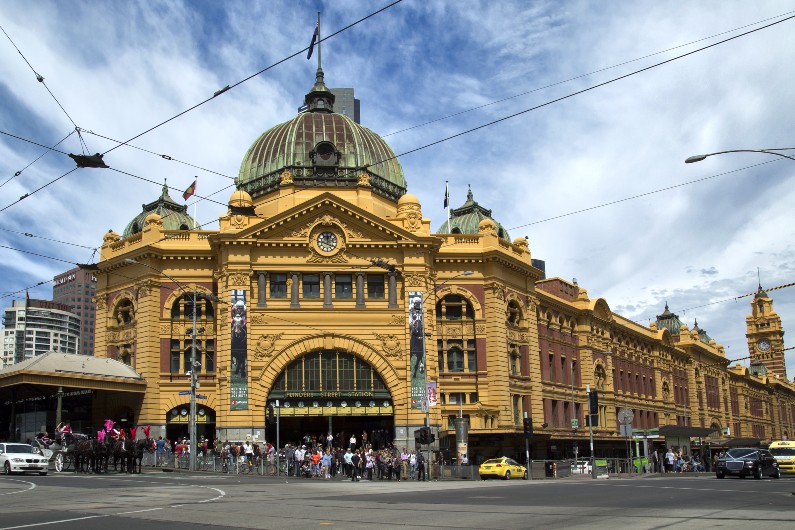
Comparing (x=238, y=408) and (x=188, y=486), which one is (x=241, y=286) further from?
(x=188, y=486)

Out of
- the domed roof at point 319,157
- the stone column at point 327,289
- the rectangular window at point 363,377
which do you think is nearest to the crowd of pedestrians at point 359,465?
the rectangular window at point 363,377

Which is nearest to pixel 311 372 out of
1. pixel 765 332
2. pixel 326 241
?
pixel 326 241

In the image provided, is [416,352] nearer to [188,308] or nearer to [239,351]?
[239,351]

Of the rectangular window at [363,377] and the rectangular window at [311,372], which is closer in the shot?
the rectangular window at [311,372]

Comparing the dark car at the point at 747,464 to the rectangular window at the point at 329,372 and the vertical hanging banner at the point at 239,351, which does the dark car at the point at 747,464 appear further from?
the vertical hanging banner at the point at 239,351

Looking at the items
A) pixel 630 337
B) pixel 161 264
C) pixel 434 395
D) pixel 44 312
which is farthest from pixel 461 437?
pixel 44 312

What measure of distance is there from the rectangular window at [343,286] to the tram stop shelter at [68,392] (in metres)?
14.1

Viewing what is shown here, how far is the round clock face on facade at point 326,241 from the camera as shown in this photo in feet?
189

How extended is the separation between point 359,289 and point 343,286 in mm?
1168

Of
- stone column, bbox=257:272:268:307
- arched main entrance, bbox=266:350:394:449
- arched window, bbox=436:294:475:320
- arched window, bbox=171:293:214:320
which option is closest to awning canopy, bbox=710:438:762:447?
arched window, bbox=436:294:475:320

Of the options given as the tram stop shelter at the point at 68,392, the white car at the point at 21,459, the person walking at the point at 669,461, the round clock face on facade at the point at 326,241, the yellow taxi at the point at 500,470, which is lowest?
the person walking at the point at 669,461

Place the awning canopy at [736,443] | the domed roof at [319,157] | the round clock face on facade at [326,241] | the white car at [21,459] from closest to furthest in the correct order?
the white car at [21,459] < the round clock face on facade at [326,241] < the domed roof at [319,157] < the awning canopy at [736,443]

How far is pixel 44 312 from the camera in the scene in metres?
170

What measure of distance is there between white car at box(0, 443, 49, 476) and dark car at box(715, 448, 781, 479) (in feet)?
103
